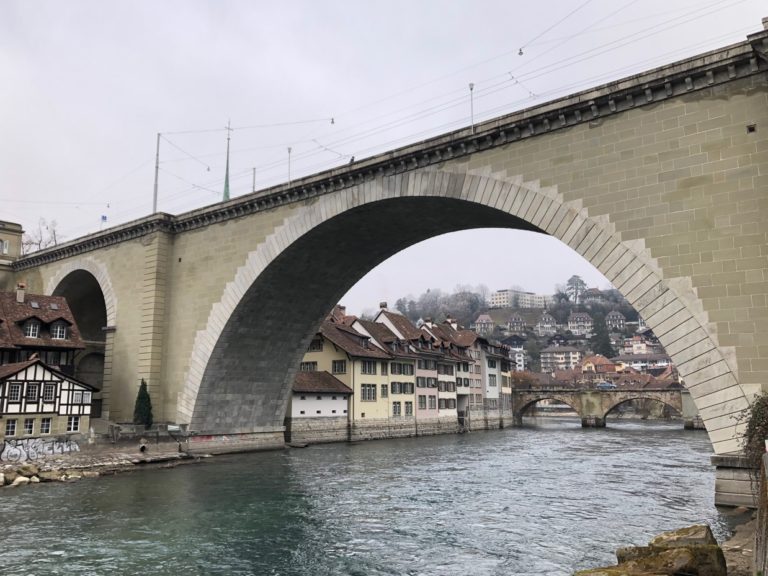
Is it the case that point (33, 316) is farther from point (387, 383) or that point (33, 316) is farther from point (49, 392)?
point (387, 383)

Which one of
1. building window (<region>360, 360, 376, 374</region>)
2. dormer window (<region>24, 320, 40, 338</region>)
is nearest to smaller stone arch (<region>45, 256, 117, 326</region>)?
dormer window (<region>24, 320, 40, 338</region>)

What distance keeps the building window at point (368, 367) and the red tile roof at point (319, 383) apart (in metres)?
2.12

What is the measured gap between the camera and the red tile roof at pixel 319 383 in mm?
40219

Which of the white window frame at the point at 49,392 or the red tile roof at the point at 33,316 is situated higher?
the red tile roof at the point at 33,316

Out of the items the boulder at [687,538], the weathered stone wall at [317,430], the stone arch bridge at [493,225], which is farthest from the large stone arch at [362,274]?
the boulder at [687,538]

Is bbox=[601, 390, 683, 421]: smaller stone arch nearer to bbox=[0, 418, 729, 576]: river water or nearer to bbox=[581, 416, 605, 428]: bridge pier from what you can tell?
bbox=[581, 416, 605, 428]: bridge pier

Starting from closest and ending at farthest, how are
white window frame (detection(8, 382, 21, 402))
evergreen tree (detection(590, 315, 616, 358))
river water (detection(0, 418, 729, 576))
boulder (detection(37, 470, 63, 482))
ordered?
river water (detection(0, 418, 729, 576)) → boulder (detection(37, 470, 63, 482)) → white window frame (detection(8, 382, 21, 402)) → evergreen tree (detection(590, 315, 616, 358))

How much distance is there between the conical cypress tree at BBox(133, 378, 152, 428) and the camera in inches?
1192

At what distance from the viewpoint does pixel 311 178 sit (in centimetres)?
2616

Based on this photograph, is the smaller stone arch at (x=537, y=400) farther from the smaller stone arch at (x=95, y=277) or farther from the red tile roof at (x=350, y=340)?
the smaller stone arch at (x=95, y=277)

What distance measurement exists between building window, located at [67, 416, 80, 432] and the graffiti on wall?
4.13ft

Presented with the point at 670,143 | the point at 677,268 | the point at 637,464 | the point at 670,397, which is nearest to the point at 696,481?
the point at 637,464

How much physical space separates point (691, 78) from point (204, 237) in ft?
73.6

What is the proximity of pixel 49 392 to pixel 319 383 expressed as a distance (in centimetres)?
1781
